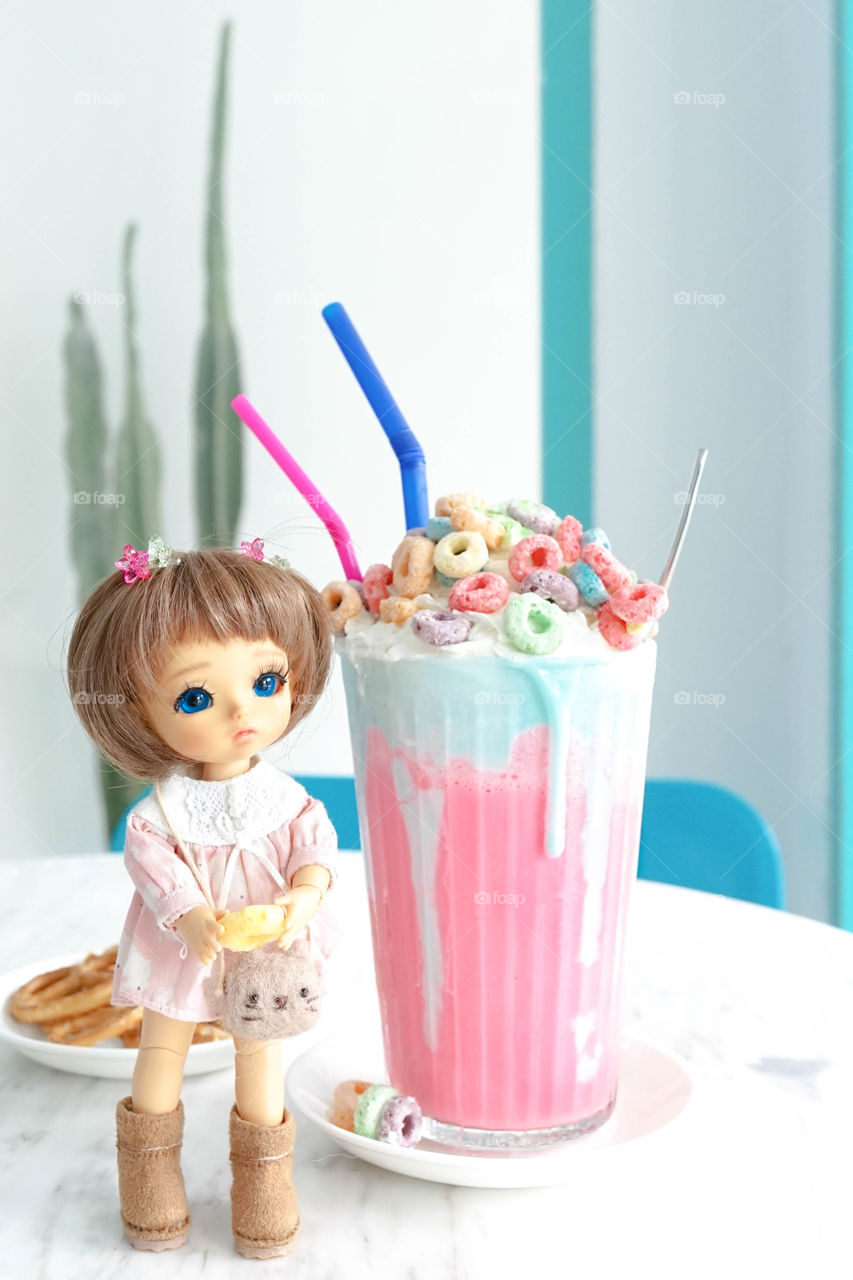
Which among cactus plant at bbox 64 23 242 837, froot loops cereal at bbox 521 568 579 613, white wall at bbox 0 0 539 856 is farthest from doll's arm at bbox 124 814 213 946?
cactus plant at bbox 64 23 242 837

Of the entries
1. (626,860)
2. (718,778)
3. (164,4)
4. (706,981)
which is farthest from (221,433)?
(626,860)

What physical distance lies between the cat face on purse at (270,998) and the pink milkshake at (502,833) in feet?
0.36

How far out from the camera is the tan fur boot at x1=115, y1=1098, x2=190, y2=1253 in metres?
0.56

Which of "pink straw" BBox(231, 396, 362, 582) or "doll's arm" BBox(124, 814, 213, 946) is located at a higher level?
"pink straw" BBox(231, 396, 362, 582)

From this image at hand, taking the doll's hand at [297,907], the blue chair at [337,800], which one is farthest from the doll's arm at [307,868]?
the blue chair at [337,800]

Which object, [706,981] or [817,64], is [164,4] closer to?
[817,64]

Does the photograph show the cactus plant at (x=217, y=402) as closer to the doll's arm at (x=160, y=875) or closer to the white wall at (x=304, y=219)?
the white wall at (x=304, y=219)

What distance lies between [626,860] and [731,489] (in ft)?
4.25

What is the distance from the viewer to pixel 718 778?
1.95 m
